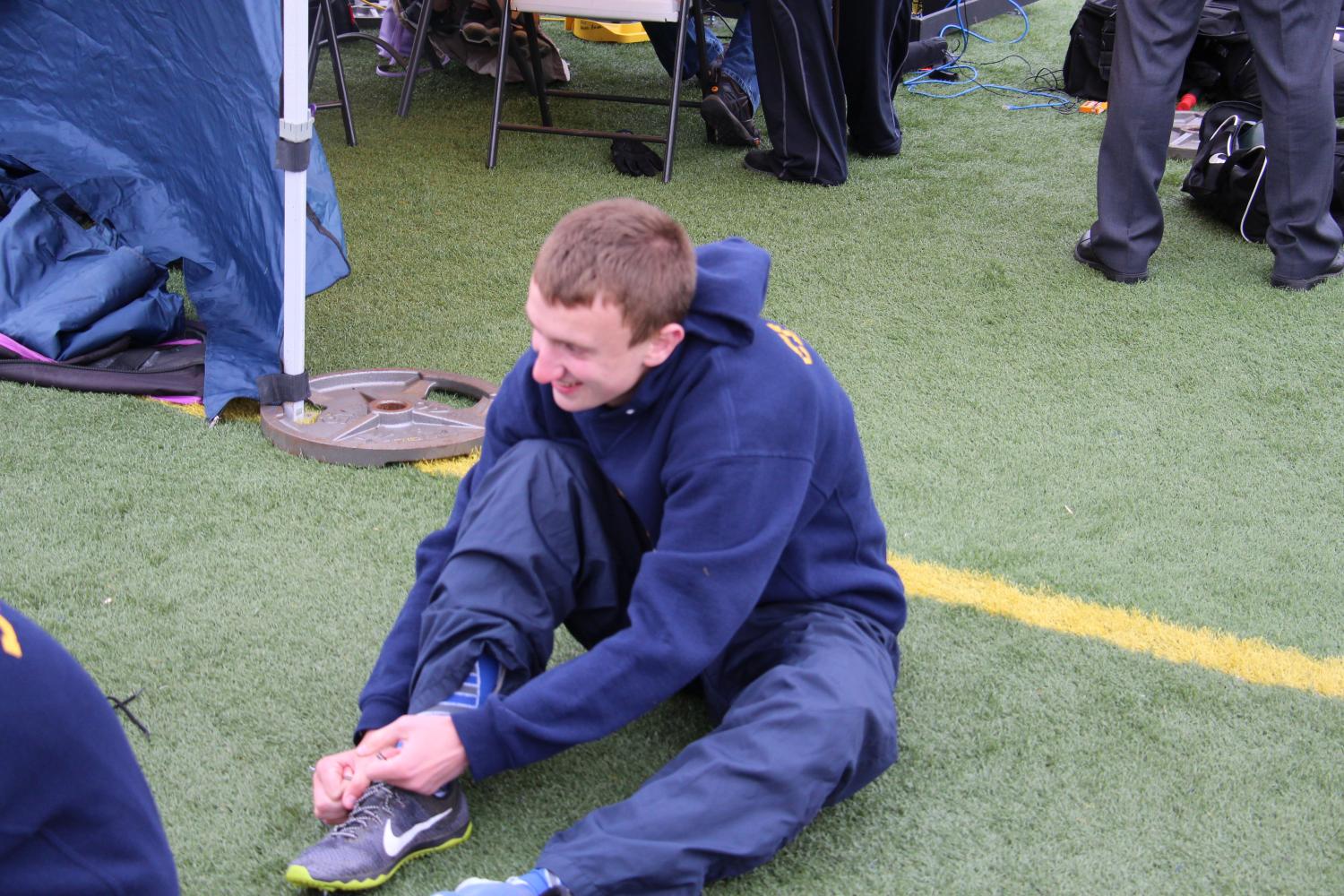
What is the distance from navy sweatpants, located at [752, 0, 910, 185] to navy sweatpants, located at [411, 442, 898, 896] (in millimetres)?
3122

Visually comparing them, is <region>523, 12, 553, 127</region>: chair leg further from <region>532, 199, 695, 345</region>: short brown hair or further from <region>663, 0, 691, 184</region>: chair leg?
<region>532, 199, 695, 345</region>: short brown hair

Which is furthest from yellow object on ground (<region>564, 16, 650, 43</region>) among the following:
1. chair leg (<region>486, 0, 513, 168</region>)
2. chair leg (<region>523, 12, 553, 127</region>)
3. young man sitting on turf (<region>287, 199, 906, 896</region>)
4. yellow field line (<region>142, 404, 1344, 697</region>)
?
young man sitting on turf (<region>287, 199, 906, 896</region>)

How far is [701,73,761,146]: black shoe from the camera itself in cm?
505

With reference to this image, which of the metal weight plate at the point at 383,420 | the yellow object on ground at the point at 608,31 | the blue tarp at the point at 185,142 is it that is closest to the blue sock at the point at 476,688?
Answer: the metal weight plate at the point at 383,420

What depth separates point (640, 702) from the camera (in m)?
1.72

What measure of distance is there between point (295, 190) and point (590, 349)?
134cm

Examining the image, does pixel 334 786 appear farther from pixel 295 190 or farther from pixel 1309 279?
pixel 1309 279

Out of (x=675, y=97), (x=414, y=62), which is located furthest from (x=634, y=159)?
(x=414, y=62)

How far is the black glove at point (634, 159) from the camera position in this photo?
4.82 meters

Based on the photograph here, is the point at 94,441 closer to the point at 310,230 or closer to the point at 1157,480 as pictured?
the point at 310,230

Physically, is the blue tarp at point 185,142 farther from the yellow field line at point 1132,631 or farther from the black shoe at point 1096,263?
the black shoe at point 1096,263

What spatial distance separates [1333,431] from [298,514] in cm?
243

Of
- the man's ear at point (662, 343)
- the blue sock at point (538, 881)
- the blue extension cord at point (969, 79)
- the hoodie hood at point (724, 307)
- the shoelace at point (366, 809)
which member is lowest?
the blue extension cord at point (969, 79)

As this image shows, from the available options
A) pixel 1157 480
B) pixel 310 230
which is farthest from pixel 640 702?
pixel 310 230
